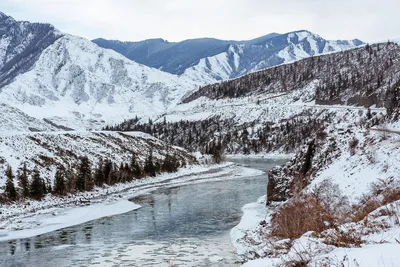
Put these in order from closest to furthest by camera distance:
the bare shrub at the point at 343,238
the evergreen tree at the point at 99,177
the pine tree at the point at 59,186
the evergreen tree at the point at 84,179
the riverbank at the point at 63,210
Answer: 1. the bare shrub at the point at 343,238
2. the riverbank at the point at 63,210
3. the pine tree at the point at 59,186
4. the evergreen tree at the point at 84,179
5. the evergreen tree at the point at 99,177

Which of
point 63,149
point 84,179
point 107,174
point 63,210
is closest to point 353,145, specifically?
point 63,210

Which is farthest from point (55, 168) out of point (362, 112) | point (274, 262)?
point (362, 112)

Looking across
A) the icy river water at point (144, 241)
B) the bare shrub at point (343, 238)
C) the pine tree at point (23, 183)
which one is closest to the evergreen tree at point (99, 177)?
the pine tree at point (23, 183)

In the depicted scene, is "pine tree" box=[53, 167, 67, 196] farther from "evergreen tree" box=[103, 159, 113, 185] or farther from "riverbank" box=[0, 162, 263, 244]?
"evergreen tree" box=[103, 159, 113, 185]

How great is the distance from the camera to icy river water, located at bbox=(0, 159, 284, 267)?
21.3 metres

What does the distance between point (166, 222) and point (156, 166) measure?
145 feet

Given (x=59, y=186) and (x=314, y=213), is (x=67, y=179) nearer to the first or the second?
(x=59, y=186)

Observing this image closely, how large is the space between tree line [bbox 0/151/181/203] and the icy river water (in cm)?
1217

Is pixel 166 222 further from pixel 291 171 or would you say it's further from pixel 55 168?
pixel 55 168

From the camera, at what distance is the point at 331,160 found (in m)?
28.2

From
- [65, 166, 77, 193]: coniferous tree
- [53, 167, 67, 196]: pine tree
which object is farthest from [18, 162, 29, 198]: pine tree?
[65, 166, 77, 193]: coniferous tree

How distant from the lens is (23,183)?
4572 cm

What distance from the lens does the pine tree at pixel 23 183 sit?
4407 cm

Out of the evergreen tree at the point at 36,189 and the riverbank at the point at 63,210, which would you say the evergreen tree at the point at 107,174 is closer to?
the riverbank at the point at 63,210
